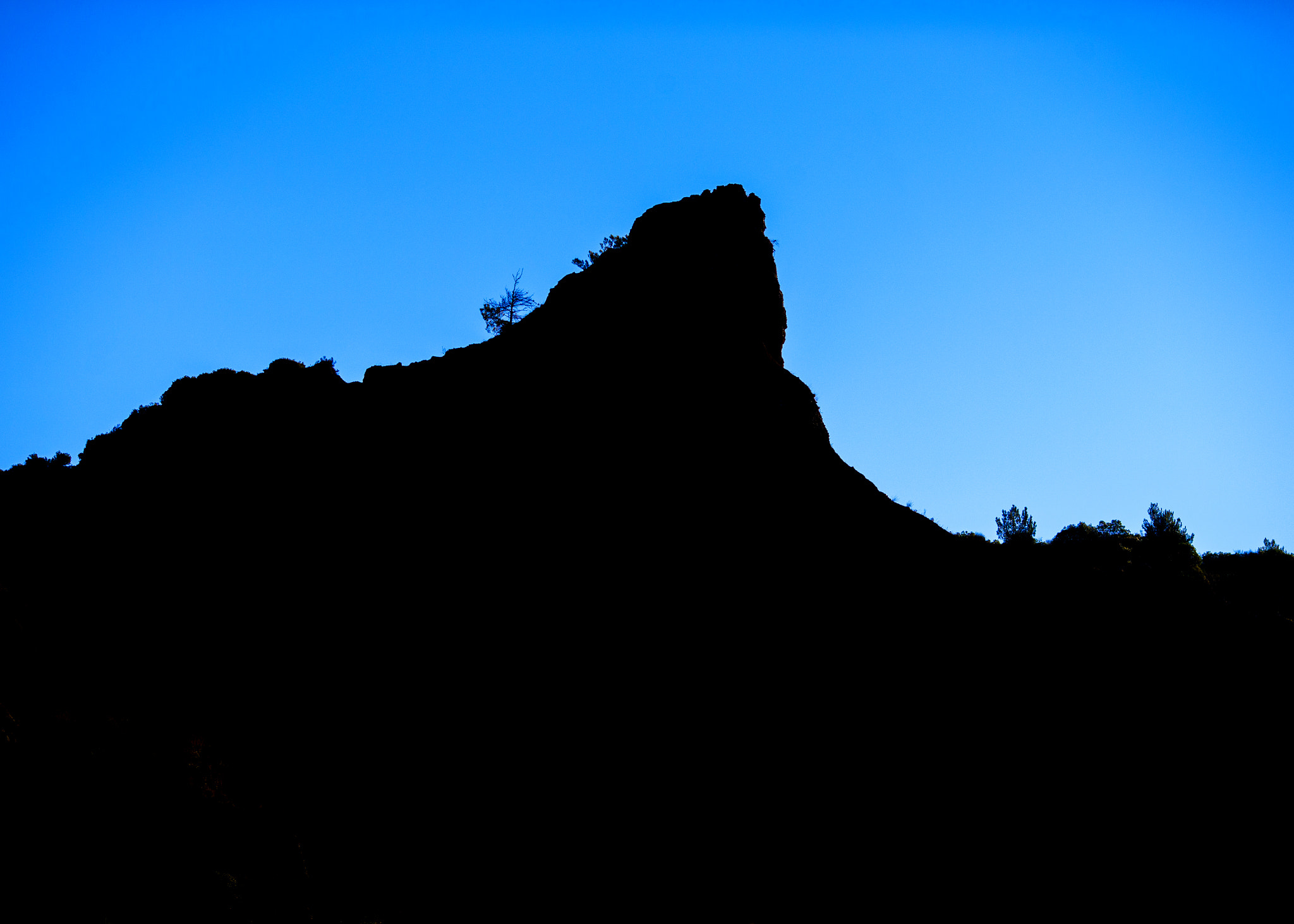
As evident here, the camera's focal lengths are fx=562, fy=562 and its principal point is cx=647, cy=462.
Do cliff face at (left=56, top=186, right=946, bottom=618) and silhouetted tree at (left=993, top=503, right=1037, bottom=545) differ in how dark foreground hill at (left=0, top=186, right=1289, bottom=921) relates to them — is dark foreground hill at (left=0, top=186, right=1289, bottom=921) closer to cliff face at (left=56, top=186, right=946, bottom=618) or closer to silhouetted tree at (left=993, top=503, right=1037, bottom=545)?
cliff face at (left=56, top=186, right=946, bottom=618)

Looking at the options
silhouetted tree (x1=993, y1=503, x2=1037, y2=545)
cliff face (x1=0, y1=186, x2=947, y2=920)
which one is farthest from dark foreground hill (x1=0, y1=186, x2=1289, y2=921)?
silhouetted tree (x1=993, y1=503, x2=1037, y2=545)

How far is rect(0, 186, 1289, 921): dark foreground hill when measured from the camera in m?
11.6

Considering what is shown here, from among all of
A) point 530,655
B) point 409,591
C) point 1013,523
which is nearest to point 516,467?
point 409,591

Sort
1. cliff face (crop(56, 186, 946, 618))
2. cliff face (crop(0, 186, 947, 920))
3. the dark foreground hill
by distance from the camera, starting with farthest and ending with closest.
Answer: cliff face (crop(56, 186, 946, 618)) < the dark foreground hill < cliff face (crop(0, 186, 947, 920))

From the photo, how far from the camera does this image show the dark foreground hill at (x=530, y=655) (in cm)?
1164

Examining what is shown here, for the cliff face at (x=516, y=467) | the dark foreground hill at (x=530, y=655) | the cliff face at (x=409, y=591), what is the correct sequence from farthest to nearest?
the cliff face at (x=516, y=467) < the dark foreground hill at (x=530, y=655) < the cliff face at (x=409, y=591)

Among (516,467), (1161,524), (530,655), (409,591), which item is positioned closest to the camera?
(530,655)

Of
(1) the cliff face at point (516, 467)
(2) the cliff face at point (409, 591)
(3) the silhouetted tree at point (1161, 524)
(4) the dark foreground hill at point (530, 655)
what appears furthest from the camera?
(3) the silhouetted tree at point (1161, 524)

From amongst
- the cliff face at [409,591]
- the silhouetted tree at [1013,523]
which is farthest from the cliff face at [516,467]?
the silhouetted tree at [1013,523]

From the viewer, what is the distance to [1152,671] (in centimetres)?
1673

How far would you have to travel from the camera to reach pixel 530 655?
55.0ft

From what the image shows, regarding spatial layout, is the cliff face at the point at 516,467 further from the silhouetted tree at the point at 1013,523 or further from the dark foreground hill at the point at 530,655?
the silhouetted tree at the point at 1013,523

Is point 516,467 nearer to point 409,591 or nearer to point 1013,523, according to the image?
point 409,591

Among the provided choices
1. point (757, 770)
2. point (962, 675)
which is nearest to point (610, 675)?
point (757, 770)
